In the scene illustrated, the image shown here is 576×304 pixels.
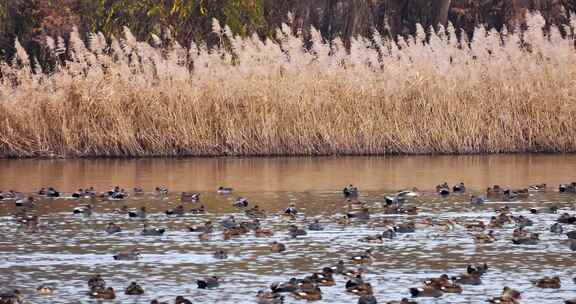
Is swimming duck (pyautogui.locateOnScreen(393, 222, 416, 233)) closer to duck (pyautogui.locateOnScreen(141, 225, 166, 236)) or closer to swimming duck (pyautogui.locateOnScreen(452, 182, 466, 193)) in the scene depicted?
duck (pyautogui.locateOnScreen(141, 225, 166, 236))

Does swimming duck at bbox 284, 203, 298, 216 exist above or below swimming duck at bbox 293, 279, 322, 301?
above

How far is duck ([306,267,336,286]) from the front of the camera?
10.9m

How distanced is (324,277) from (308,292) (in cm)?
60

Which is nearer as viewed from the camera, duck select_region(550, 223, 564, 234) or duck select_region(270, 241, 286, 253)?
duck select_region(270, 241, 286, 253)

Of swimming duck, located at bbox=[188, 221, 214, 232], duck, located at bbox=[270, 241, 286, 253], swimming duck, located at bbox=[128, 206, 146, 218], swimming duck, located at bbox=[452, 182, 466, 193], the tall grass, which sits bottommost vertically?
duck, located at bbox=[270, 241, 286, 253]

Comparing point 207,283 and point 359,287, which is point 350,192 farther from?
point 359,287

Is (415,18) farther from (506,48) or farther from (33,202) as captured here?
(33,202)

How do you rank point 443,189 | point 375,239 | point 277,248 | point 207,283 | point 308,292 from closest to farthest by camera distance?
point 308,292, point 207,283, point 277,248, point 375,239, point 443,189

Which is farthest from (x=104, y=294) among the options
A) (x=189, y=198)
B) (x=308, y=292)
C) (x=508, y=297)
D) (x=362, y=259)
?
(x=189, y=198)

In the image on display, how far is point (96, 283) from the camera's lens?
10750 millimetres

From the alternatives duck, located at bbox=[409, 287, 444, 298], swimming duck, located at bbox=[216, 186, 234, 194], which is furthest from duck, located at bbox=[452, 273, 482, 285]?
swimming duck, located at bbox=[216, 186, 234, 194]

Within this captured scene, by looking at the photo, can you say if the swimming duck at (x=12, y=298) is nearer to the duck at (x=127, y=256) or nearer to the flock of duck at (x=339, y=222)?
the flock of duck at (x=339, y=222)

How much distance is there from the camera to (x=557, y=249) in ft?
41.6

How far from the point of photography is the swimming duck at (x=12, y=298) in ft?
33.0
